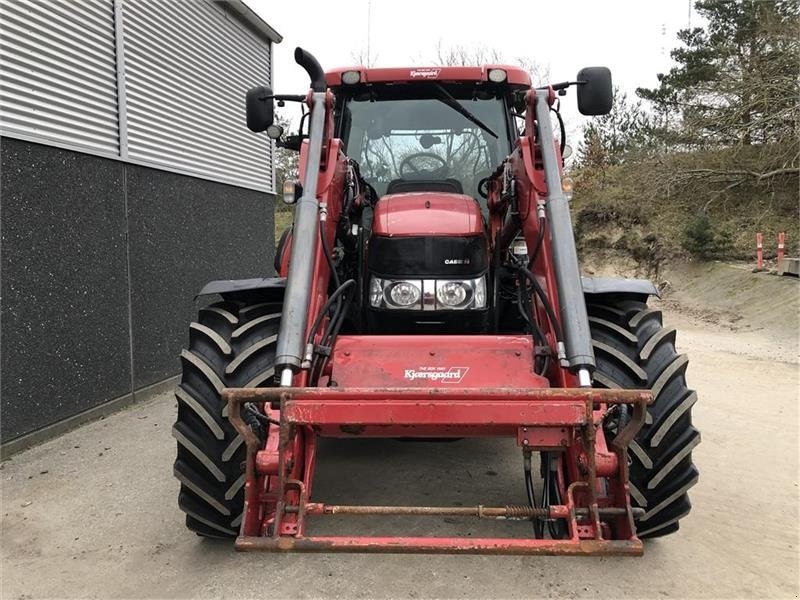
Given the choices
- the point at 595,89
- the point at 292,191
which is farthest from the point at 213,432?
the point at 595,89

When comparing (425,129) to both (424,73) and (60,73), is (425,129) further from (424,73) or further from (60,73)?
(60,73)

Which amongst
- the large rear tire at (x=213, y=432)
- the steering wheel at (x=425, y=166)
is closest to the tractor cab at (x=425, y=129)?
the steering wheel at (x=425, y=166)

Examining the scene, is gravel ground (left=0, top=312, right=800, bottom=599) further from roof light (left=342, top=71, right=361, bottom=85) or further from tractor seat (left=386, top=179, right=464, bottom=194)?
roof light (left=342, top=71, right=361, bottom=85)

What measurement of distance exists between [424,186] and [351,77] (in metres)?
0.81

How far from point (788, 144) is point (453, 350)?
48.2 feet

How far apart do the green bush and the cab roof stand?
1202 cm

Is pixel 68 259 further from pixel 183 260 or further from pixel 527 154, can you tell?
pixel 527 154

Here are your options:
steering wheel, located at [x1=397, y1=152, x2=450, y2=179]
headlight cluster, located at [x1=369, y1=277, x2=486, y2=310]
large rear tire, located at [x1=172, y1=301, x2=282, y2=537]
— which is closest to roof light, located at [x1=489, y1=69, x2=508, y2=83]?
steering wheel, located at [x1=397, y1=152, x2=450, y2=179]

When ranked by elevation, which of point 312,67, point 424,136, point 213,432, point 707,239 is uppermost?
point 312,67

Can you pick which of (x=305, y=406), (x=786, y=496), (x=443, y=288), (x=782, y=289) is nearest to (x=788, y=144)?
(x=782, y=289)

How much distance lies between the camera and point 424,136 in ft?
12.8

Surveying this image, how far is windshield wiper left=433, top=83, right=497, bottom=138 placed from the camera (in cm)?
376

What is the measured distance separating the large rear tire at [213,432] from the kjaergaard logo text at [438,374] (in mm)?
646

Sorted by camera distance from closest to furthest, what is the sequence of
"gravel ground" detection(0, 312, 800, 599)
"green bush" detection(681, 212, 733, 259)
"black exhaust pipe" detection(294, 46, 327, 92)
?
"gravel ground" detection(0, 312, 800, 599) → "black exhaust pipe" detection(294, 46, 327, 92) → "green bush" detection(681, 212, 733, 259)
